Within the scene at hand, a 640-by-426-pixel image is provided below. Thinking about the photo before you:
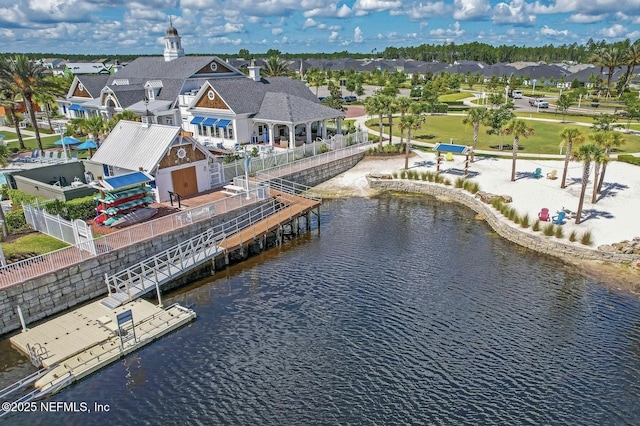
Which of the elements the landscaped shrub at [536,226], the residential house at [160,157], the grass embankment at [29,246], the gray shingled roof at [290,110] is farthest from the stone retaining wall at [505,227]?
the grass embankment at [29,246]

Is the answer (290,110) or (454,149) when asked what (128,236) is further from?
(454,149)

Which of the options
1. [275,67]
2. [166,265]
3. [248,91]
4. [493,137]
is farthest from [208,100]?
[493,137]

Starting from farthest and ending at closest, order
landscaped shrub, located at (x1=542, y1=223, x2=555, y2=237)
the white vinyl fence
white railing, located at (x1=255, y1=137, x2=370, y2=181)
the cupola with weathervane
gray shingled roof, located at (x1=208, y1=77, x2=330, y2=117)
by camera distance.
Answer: the cupola with weathervane < gray shingled roof, located at (x1=208, y1=77, x2=330, y2=117) < white railing, located at (x1=255, y1=137, x2=370, y2=181) < landscaped shrub, located at (x1=542, y1=223, x2=555, y2=237) < the white vinyl fence

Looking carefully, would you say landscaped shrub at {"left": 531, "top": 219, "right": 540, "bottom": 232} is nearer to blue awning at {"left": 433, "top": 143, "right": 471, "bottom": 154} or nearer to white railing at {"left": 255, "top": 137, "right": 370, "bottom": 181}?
blue awning at {"left": 433, "top": 143, "right": 471, "bottom": 154}

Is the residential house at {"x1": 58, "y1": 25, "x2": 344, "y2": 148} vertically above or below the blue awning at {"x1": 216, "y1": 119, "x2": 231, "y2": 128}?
above

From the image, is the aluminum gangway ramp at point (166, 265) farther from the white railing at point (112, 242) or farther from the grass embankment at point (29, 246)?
the grass embankment at point (29, 246)

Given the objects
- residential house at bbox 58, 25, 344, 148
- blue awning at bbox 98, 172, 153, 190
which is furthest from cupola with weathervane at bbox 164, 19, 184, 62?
blue awning at bbox 98, 172, 153, 190
